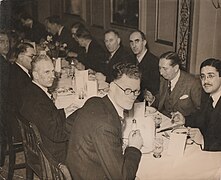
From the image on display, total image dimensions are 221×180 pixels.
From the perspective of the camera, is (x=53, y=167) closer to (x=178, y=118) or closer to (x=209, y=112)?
(x=178, y=118)

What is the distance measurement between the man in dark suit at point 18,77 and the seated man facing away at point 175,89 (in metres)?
0.35

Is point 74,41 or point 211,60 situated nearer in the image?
point 74,41

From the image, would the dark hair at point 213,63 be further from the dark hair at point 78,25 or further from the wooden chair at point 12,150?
the wooden chair at point 12,150

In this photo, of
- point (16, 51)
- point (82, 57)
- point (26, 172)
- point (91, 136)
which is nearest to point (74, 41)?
point (82, 57)

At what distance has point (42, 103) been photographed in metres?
1.21

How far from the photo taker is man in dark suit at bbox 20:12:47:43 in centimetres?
119

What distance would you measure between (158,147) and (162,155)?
0.03 metres

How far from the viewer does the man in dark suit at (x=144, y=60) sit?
1242mm

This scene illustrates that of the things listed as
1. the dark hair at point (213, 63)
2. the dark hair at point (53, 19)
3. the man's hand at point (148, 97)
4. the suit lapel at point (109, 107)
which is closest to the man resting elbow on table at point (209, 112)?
the dark hair at point (213, 63)

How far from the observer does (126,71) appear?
1.22 metres

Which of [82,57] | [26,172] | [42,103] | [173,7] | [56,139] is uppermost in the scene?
[173,7]

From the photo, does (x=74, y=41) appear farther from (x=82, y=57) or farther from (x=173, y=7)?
(x=173, y=7)

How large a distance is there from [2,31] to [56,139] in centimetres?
33

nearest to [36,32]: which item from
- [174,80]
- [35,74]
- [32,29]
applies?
[32,29]
